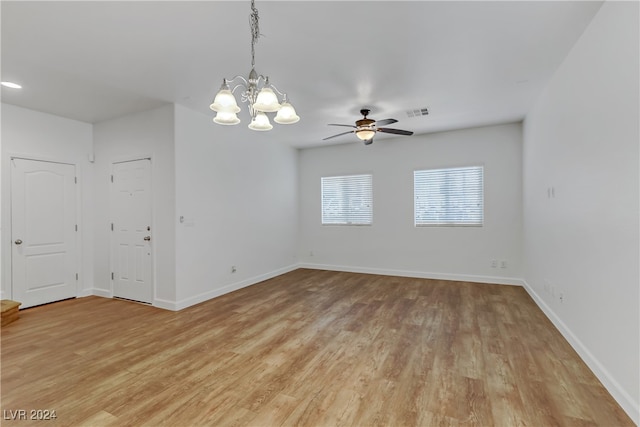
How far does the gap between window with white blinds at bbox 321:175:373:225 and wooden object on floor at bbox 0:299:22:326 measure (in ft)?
17.4

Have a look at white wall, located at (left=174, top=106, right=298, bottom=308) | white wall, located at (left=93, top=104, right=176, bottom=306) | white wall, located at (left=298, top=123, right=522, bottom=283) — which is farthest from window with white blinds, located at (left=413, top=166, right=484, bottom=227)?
white wall, located at (left=93, top=104, right=176, bottom=306)

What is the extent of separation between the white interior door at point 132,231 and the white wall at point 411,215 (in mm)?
3595

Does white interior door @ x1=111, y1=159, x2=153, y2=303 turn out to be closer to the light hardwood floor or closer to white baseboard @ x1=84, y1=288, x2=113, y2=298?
white baseboard @ x1=84, y1=288, x2=113, y2=298

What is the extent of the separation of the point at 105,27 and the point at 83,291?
439 centimetres

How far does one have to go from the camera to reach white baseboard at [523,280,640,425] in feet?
6.15

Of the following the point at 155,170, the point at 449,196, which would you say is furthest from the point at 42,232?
the point at 449,196

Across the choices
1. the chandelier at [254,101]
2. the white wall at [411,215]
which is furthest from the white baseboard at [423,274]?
the chandelier at [254,101]

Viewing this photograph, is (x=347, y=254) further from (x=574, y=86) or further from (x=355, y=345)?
(x=574, y=86)

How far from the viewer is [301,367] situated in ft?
8.39

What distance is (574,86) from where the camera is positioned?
9.19 feet

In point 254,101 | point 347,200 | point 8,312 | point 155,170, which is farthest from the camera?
point 347,200

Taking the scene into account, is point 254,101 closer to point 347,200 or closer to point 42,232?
point 42,232

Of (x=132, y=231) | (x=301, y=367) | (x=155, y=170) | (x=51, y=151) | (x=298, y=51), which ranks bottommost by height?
(x=301, y=367)

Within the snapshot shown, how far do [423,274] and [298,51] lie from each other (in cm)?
484
